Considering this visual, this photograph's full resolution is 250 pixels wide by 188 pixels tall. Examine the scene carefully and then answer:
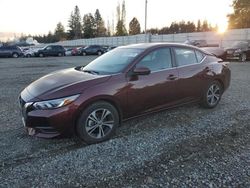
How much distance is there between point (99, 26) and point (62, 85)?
3952 inches

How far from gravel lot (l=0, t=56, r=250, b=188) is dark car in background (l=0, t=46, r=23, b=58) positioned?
3020 centimetres

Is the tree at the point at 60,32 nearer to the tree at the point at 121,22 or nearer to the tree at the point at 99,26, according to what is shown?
the tree at the point at 99,26

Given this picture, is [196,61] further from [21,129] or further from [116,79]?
[21,129]

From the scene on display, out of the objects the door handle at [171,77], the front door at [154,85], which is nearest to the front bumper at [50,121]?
the front door at [154,85]

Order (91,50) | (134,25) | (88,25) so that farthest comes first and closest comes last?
(88,25), (134,25), (91,50)

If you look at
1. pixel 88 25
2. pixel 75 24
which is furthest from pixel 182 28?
pixel 75 24

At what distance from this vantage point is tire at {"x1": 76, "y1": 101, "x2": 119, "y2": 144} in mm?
4809

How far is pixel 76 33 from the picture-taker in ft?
342

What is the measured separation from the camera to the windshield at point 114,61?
548cm

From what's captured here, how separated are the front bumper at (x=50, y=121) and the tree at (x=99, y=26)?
97.2m

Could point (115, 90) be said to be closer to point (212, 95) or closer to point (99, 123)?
point (99, 123)

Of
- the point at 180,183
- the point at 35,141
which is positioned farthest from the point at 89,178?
the point at 35,141

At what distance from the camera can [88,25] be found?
103375 mm

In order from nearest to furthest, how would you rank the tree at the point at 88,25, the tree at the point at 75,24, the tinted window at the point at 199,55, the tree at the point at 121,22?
the tinted window at the point at 199,55, the tree at the point at 121,22, the tree at the point at 88,25, the tree at the point at 75,24
